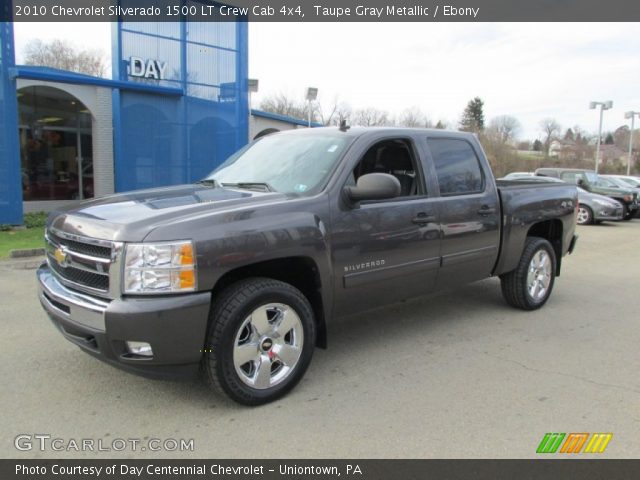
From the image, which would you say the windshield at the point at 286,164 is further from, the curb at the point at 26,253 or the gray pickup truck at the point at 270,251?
the curb at the point at 26,253

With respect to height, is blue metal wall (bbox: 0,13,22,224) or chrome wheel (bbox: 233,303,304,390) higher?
blue metal wall (bbox: 0,13,22,224)

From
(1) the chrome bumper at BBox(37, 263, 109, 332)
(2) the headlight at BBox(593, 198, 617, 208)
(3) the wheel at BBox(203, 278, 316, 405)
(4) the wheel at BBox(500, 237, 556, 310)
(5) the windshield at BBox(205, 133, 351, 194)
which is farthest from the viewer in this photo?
(2) the headlight at BBox(593, 198, 617, 208)

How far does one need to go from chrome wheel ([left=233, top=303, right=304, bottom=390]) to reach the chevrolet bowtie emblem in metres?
1.26

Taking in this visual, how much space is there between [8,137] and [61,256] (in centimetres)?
964

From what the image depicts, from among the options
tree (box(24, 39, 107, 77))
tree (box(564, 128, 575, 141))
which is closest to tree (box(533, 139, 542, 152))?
tree (box(564, 128, 575, 141))

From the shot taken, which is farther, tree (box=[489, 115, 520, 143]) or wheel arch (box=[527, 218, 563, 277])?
tree (box=[489, 115, 520, 143])

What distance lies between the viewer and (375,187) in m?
3.81

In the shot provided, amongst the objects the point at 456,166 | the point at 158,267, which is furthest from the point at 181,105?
the point at 158,267

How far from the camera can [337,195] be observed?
12.7ft

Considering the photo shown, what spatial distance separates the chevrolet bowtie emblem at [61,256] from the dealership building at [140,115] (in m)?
11.2

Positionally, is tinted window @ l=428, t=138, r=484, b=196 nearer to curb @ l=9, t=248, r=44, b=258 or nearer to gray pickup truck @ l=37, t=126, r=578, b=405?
gray pickup truck @ l=37, t=126, r=578, b=405

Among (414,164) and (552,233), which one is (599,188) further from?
(414,164)

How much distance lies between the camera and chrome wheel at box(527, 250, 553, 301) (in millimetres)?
5828

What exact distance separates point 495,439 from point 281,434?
1262 millimetres
